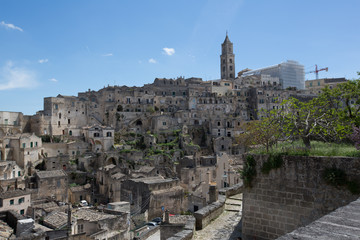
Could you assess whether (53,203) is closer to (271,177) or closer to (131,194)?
(131,194)

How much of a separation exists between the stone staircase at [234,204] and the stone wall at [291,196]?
3.70 m

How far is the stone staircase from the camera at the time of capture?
11.5 meters

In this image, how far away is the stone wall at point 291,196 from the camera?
20.6 ft

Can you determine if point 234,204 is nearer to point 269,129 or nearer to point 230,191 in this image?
point 230,191

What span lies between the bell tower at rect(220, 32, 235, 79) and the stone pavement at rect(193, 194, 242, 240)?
7633cm

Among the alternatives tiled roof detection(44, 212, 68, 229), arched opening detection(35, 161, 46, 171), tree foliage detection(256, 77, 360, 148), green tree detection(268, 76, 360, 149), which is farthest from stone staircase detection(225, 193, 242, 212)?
arched opening detection(35, 161, 46, 171)

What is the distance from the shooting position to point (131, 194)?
28375mm

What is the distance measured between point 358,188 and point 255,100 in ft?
200

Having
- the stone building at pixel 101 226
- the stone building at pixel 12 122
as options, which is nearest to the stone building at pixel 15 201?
the stone building at pixel 101 226

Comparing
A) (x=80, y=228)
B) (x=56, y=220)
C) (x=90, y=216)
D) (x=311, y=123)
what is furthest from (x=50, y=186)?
(x=311, y=123)

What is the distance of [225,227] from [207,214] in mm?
732

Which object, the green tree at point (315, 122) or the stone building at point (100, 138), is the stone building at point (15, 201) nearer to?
the stone building at point (100, 138)

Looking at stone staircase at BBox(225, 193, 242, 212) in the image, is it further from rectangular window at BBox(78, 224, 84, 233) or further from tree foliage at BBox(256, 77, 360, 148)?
rectangular window at BBox(78, 224, 84, 233)

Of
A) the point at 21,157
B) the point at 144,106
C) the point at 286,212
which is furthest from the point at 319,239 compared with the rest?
the point at 144,106
